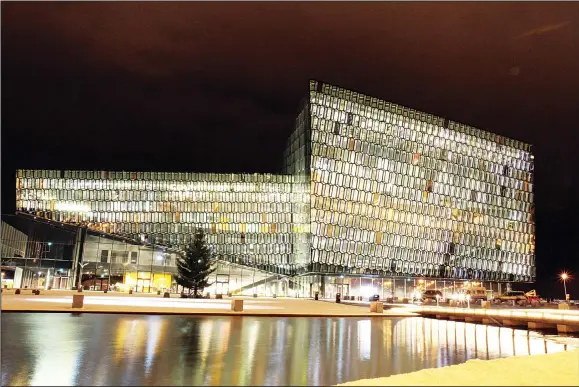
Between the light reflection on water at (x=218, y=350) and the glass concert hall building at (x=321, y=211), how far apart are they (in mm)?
58253

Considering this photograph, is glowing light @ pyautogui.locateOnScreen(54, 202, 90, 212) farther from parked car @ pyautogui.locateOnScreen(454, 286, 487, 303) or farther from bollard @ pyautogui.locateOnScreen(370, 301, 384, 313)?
bollard @ pyautogui.locateOnScreen(370, 301, 384, 313)

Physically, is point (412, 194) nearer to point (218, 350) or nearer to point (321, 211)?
point (321, 211)

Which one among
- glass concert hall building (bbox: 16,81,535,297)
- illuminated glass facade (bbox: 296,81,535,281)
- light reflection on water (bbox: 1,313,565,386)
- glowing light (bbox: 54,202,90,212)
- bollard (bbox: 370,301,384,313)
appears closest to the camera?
light reflection on water (bbox: 1,313,565,386)

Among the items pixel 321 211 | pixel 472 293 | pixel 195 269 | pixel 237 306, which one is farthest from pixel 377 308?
pixel 472 293

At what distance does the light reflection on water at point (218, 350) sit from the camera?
38.5ft

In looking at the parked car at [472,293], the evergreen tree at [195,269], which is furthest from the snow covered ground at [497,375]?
the parked car at [472,293]

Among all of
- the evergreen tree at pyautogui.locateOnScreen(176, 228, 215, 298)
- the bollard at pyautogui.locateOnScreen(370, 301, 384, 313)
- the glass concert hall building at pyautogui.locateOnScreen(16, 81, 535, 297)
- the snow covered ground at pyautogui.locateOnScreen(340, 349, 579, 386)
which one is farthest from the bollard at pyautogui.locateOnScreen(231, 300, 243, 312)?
the glass concert hall building at pyautogui.locateOnScreen(16, 81, 535, 297)

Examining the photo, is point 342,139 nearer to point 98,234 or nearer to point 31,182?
point 98,234

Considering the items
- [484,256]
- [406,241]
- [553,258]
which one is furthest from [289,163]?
[553,258]

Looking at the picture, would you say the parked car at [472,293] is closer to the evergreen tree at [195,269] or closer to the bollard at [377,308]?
the evergreen tree at [195,269]

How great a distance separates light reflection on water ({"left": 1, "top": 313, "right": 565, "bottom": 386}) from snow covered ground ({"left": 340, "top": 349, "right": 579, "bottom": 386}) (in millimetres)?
868

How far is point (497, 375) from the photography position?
12734 millimetres

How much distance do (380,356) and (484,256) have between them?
91.4m

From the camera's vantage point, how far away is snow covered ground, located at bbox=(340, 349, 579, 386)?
37.9ft
